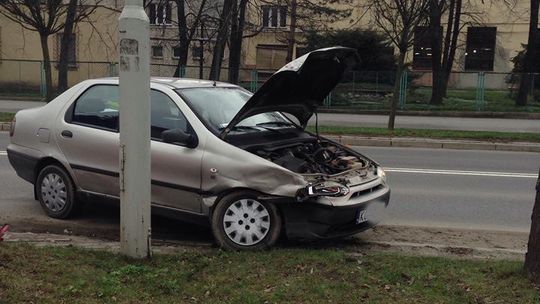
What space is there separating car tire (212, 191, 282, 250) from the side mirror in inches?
23.2

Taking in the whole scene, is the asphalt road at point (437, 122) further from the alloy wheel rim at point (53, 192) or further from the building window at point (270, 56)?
the building window at point (270, 56)

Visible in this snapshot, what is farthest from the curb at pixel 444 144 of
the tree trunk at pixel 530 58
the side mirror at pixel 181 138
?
the tree trunk at pixel 530 58

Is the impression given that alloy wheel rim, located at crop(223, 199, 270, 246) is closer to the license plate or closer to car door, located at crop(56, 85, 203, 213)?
car door, located at crop(56, 85, 203, 213)

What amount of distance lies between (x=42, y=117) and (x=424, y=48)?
36.6 m

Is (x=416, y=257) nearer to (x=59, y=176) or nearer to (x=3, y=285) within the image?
(x=3, y=285)

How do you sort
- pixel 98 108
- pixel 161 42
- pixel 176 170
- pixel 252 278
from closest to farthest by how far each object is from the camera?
1. pixel 252 278
2. pixel 176 170
3. pixel 98 108
4. pixel 161 42

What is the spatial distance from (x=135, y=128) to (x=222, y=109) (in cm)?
153

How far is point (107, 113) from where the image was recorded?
5941 millimetres

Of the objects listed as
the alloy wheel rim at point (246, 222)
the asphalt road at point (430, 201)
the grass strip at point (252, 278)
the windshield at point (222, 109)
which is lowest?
the asphalt road at point (430, 201)

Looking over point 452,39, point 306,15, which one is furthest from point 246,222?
point 452,39

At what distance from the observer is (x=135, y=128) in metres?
4.33

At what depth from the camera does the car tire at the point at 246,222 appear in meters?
5.00

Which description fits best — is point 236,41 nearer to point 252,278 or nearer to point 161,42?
point 161,42

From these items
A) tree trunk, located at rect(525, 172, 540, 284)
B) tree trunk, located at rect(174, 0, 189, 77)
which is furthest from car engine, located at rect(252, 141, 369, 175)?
tree trunk, located at rect(174, 0, 189, 77)
